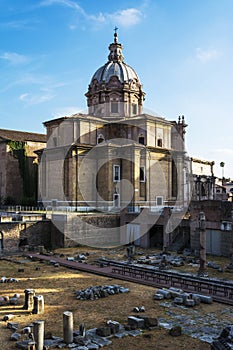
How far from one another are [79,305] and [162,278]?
5709 millimetres

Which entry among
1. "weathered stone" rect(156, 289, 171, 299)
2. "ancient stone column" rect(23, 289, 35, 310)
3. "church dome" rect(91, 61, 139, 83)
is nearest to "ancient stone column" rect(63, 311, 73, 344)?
"ancient stone column" rect(23, 289, 35, 310)

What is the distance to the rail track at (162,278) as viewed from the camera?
17.7 meters

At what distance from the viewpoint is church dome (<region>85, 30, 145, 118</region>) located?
51.0 m

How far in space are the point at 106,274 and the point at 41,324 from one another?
11217 mm

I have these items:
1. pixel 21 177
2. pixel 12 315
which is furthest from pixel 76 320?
pixel 21 177

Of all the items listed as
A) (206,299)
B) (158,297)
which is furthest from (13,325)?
(206,299)

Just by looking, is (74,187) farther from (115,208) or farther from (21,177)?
(21,177)

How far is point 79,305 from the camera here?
54.0ft

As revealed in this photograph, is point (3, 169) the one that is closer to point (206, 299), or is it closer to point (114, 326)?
point (206, 299)

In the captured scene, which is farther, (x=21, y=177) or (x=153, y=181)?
(x=21, y=177)

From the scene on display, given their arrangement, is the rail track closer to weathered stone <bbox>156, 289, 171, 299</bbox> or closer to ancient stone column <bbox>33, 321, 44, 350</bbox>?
weathered stone <bbox>156, 289, 171, 299</bbox>

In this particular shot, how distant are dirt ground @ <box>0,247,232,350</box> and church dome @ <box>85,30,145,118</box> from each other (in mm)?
29316

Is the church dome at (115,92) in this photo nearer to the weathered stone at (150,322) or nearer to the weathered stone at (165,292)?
the weathered stone at (165,292)

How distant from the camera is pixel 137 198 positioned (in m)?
41.3
